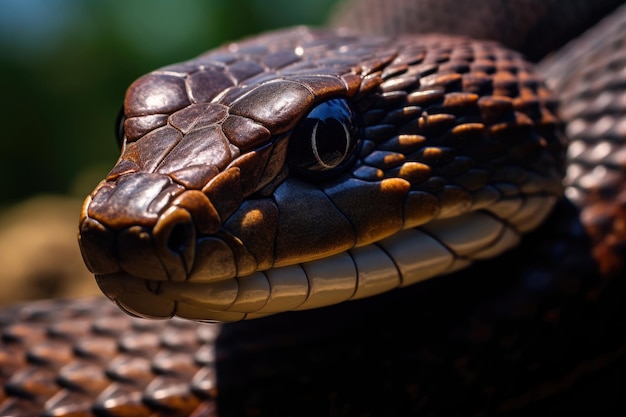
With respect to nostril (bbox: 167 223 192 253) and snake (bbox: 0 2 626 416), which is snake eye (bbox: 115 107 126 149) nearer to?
snake (bbox: 0 2 626 416)

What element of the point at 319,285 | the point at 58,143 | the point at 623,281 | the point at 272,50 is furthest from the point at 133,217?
the point at 58,143

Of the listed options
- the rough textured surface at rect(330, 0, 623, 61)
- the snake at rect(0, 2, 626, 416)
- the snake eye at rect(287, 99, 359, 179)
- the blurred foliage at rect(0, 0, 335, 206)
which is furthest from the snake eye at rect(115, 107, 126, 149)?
the blurred foliage at rect(0, 0, 335, 206)

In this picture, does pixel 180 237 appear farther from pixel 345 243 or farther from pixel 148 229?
pixel 345 243

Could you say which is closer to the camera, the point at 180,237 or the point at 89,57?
the point at 180,237

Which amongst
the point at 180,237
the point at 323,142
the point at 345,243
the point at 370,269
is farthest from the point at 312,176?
the point at 180,237

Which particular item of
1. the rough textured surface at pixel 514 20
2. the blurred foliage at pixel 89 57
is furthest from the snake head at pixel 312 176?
the blurred foliage at pixel 89 57

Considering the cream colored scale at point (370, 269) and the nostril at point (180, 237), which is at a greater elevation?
the nostril at point (180, 237)

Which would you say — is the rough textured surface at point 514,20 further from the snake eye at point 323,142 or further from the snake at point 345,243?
the snake eye at point 323,142
